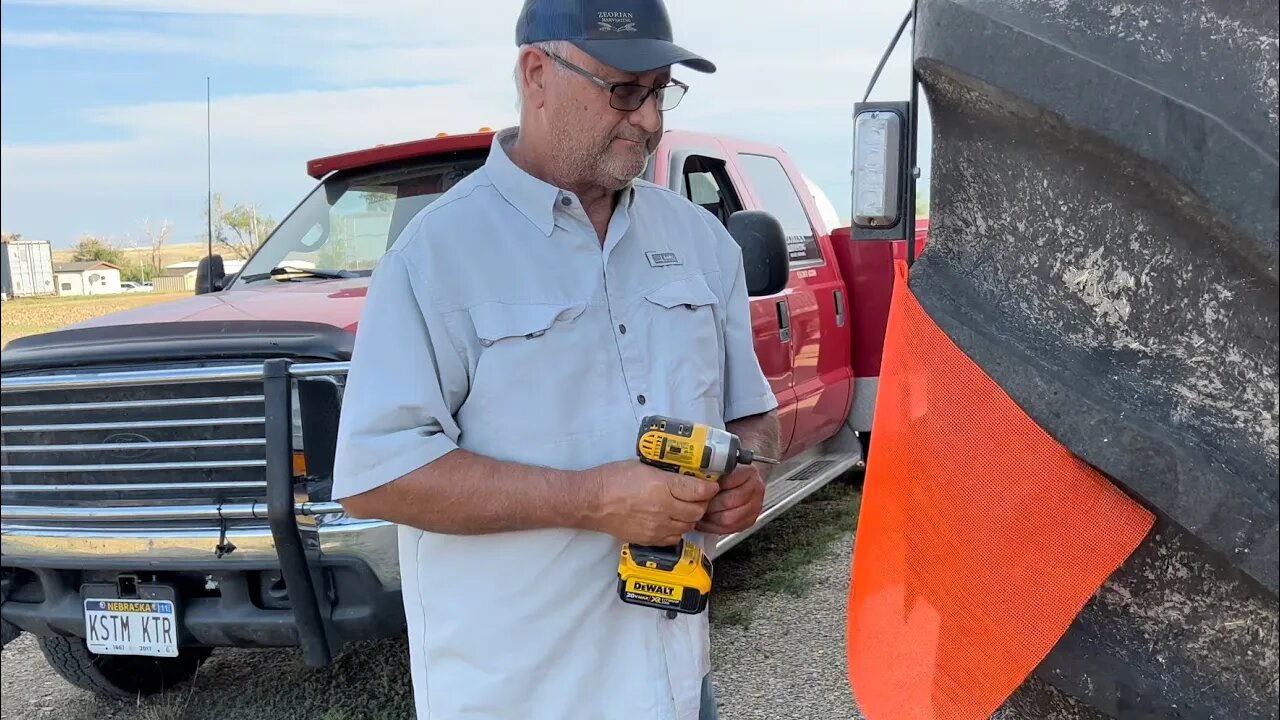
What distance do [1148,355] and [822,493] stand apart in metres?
5.97

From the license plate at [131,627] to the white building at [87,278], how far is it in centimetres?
258

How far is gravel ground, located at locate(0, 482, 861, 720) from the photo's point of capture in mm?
3998

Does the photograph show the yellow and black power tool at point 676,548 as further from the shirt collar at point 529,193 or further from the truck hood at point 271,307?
the truck hood at point 271,307

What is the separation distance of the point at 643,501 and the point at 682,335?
1.22 ft

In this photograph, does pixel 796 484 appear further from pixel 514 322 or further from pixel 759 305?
pixel 514 322

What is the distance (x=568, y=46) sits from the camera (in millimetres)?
1925

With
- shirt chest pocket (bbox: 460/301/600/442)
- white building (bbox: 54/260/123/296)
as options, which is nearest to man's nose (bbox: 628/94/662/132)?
shirt chest pocket (bbox: 460/301/600/442)

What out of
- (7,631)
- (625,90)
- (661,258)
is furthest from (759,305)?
(7,631)

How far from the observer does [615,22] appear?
1.92 m

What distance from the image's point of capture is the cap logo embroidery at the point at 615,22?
1.92m

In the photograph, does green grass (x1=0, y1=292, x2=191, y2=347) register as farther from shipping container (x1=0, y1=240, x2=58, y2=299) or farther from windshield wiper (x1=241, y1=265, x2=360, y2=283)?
windshield wiper (x1=241, y1=265, x2=360, y2=283)

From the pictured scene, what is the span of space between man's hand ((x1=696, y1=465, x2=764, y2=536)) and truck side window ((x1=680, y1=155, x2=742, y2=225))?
282 cm

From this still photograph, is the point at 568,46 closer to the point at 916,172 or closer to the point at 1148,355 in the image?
the point at 916,172

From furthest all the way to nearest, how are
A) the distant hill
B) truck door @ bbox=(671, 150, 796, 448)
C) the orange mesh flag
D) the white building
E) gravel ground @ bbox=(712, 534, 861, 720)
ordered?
the distant hill → the white building → truck door @ bbox=(671, 150, 796, 448) → gravel ground @ bbox=(712, 534, 861, 720) → the orange mesh flag
